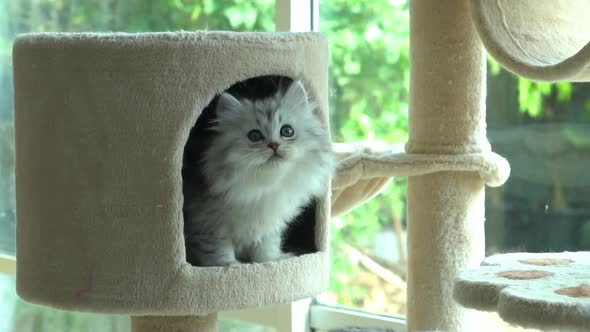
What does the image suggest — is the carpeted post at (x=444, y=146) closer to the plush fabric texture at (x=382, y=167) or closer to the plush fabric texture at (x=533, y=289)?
the plush fabric texture at (x=382, y=167)

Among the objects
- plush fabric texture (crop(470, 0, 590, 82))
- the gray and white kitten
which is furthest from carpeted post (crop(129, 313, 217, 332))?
plush fabric texture (crop(470, 0, 590, 82))

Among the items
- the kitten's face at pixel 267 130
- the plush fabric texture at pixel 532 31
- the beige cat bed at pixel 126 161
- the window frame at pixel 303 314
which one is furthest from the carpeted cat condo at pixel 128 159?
the window frame at pixel 303 314

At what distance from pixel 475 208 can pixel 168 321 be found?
2.30ft

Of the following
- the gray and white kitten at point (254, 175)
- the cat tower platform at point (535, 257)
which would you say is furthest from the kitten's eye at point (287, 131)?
the cat tower platform at point (535, 257)

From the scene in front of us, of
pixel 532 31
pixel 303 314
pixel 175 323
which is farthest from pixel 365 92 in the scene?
pixel 175 323

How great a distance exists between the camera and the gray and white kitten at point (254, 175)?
1.68m

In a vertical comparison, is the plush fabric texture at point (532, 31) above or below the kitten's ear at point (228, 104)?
above

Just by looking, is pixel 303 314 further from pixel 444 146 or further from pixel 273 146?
pixel 273 146

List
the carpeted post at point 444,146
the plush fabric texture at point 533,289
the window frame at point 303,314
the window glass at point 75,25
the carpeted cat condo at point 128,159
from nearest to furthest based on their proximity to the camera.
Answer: the plush fabric texture at point 533,289 → the carpeted cat condo at point 128,159 → the carpeted post at point 444,146 → the window frame at point 303,314 → the window glass at point 75,25

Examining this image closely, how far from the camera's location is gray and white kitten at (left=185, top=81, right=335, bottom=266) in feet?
5.51

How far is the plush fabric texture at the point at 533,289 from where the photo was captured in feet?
4.14

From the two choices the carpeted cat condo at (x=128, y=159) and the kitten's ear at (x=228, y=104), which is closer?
the carpeted cat condo at (x=128, y=159)

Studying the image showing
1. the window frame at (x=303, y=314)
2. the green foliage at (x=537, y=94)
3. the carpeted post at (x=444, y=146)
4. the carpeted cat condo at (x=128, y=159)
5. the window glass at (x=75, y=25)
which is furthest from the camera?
the window glass at (x=75, y=25)

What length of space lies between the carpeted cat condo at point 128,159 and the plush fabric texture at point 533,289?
39 cm
